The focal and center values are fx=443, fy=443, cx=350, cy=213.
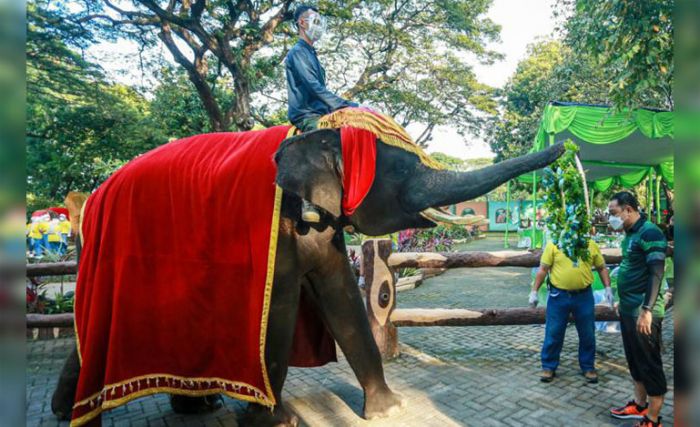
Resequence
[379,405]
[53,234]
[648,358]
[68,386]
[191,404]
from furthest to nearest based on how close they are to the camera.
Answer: [53,234]
[191,404]
[379,405]
[68,386]
[648,358]

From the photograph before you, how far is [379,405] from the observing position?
11.7ft

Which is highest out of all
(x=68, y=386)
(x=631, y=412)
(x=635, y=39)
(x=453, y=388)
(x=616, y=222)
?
(x=635, y=39)

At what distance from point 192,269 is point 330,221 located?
1011mm

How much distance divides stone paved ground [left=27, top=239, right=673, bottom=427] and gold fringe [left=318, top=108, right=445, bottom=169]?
2.09 metres

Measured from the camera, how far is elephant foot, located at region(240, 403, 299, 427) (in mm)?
3197

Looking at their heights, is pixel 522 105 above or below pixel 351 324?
above

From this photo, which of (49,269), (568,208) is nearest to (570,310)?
(568,208)

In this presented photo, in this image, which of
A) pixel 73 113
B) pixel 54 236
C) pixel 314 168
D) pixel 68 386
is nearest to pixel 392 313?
pixel 314 168

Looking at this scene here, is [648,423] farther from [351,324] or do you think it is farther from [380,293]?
[380,293]

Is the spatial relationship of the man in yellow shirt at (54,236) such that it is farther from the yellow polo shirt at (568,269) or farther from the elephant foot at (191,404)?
the yellow polo shirt at (568,269)

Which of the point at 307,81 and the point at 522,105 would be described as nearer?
the point at 307,81

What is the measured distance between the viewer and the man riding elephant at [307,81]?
3289 millimetres

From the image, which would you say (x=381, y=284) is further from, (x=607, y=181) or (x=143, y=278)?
(x=607, y=181)

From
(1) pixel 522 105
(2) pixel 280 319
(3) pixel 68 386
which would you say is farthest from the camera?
(1) pixel 522 105
